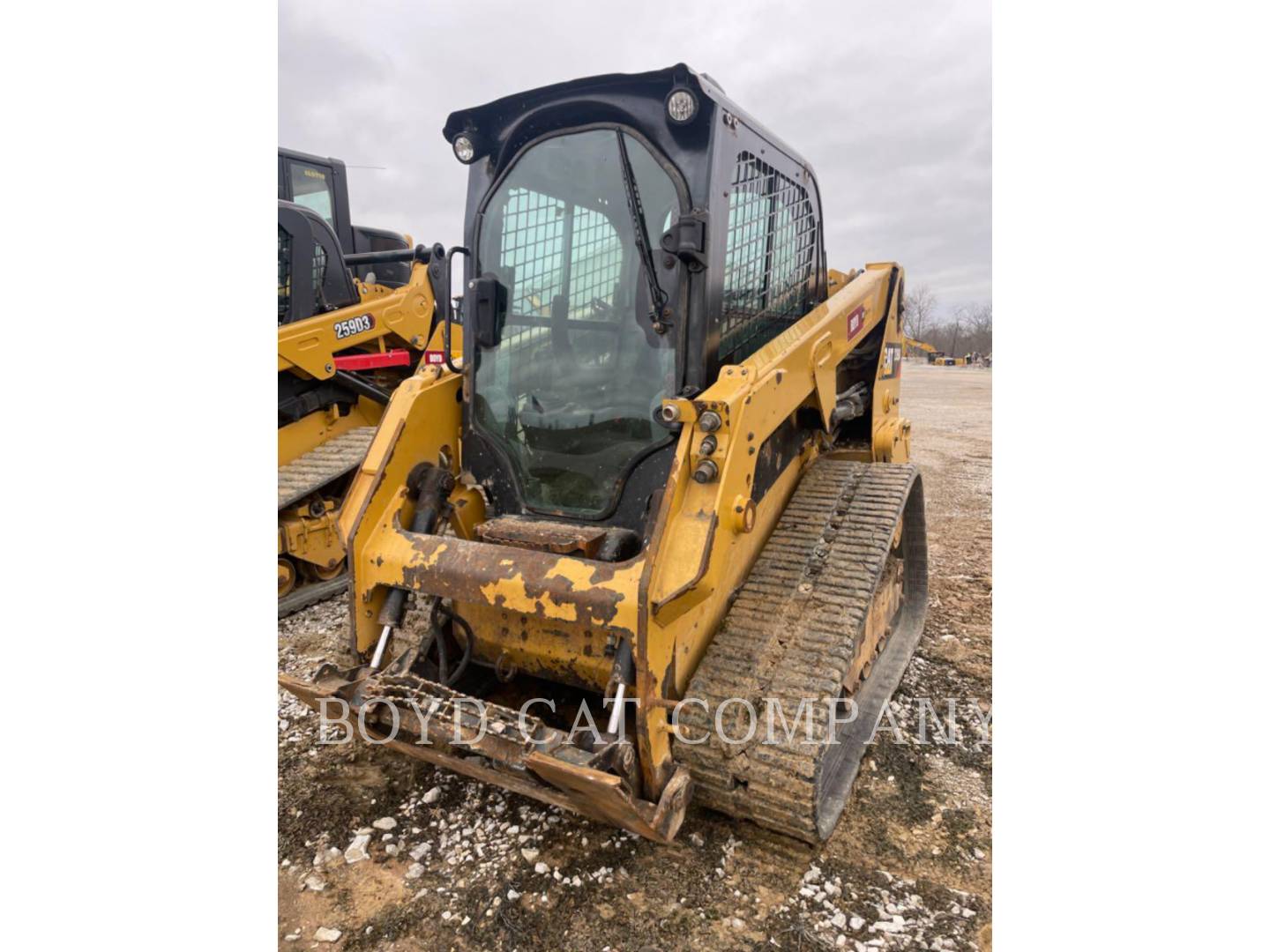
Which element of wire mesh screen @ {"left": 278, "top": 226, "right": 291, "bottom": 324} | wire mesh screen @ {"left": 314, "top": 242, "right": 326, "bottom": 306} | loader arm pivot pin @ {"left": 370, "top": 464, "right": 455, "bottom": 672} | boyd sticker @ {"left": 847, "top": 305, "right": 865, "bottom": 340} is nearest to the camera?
loader arm pivot pin @ {"left": 370, "top": 464, "right": 455, "bottom": 672}

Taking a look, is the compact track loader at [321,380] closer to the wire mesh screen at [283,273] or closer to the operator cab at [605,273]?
the wire mesh screen at [283,273]

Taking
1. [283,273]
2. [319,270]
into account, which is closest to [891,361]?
[319,270]

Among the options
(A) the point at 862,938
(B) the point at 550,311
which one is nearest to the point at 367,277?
(B) the point at 550,311

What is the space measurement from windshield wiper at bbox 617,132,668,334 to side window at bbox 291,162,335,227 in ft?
A: 13.8

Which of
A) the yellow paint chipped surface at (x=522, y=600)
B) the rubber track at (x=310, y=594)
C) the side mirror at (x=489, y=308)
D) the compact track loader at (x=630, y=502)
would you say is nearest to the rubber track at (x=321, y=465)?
the rubber track at (x=310, y=594)

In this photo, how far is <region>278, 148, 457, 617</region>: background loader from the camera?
5.12 meters

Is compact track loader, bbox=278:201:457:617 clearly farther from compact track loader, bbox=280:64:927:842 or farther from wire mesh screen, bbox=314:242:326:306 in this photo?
compact track loader, bbox=280:64:927:842

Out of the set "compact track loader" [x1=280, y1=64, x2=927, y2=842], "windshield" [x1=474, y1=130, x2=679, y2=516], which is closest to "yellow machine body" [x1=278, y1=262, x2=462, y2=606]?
"compact track loader" [x1=280, y1=64, x2=927, y2=842]

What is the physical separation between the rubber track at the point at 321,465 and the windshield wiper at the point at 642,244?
2.76 metres

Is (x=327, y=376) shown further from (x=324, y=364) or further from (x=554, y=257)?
(x=554, y=257)

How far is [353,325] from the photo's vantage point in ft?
18.2

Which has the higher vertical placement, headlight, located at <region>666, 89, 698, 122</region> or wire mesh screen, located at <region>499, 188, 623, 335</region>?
headlight, located at <region>666, 89, 698, 122</region>

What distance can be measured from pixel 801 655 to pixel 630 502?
845 millimetres

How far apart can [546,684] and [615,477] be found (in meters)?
1.03
